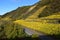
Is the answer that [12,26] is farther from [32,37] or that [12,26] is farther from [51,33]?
[51,33]

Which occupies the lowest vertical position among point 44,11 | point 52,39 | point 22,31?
point 52,39

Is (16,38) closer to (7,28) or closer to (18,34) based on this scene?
(18,34)

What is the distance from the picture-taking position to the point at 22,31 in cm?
1459

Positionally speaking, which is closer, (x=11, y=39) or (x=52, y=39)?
(x=11, y=39)

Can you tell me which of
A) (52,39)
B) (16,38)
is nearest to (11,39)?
(16,38)

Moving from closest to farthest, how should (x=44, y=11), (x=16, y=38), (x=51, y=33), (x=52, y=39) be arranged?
(x=16, y=38) < (x=52, y=39) < (x=51, y=33) < (x=44, y=11)

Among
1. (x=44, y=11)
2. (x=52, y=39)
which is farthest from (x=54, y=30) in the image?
(x=44, y=11)

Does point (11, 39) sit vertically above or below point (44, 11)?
below

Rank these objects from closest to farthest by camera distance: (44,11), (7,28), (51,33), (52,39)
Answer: (7,28)
(52,39)
(51,33)
(44,11)

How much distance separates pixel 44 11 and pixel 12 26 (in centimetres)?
6610

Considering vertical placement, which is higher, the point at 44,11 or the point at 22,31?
the point at 44,11

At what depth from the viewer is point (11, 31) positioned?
582 inches

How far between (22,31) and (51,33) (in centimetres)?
1664

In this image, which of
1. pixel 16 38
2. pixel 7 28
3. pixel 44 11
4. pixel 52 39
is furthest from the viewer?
pixel 44 11
